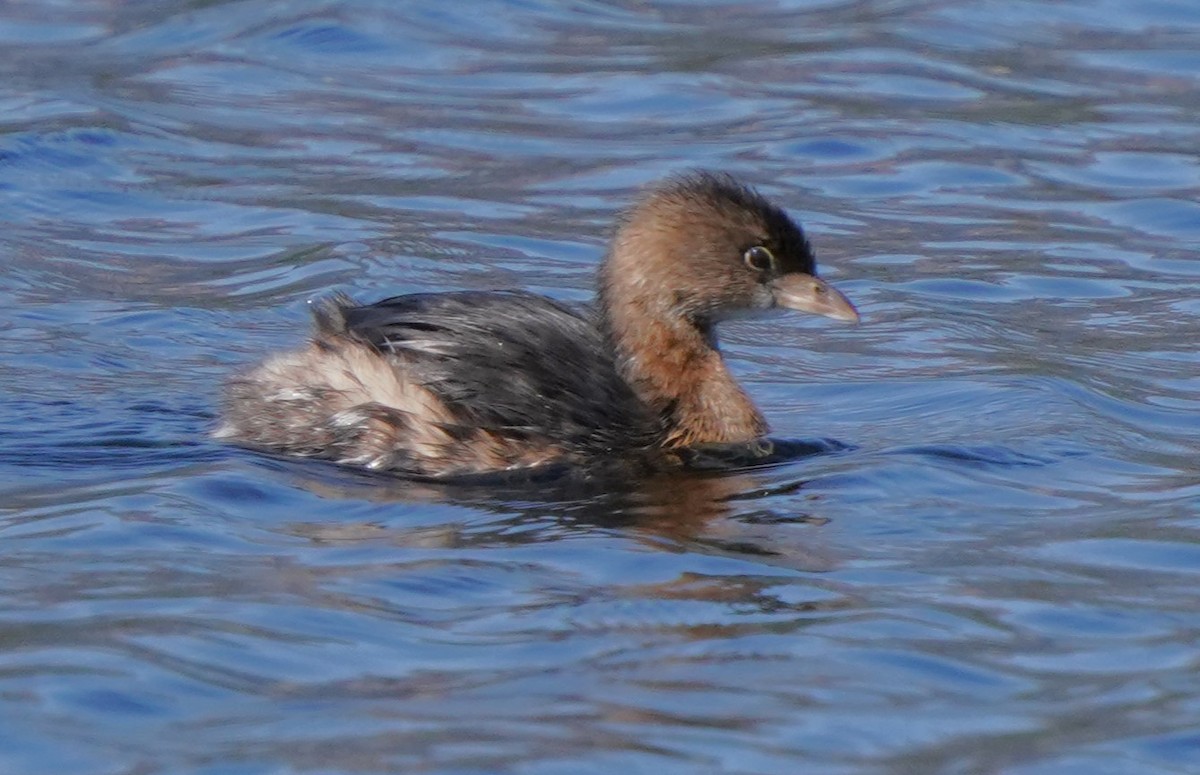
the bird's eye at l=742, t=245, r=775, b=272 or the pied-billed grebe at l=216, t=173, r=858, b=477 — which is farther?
the bird's eye at l=742, t=245, r=775, b=272

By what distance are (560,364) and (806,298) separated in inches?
40.2

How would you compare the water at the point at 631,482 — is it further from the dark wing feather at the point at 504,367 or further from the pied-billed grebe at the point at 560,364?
the dark wing feather at the point at 504,367

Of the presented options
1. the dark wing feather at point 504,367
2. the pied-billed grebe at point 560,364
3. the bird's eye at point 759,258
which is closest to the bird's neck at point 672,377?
the pied-billed grebe at point 560,364

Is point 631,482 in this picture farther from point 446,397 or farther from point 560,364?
point 446,397

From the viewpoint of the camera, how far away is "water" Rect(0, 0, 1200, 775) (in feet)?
17.7

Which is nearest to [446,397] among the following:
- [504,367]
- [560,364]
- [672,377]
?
[504,367]

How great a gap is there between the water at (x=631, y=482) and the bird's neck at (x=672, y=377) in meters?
0.33

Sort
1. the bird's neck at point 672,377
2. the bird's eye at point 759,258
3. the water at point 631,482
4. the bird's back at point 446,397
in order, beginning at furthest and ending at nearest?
the bird's eye at point 759,258 → the bird's neck at point 672,377 → the bird's back at point 446,397 → the water at point 631,482

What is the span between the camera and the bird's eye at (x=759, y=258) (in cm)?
815

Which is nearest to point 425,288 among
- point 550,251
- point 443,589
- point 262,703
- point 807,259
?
point 550,251

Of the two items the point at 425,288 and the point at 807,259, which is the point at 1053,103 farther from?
the point at 807,259

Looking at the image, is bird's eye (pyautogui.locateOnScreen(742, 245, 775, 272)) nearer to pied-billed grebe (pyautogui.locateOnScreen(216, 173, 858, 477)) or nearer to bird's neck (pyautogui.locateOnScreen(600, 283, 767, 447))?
Answer: pied-billed grebe (pyautogui.locateOnScreen(216, 173, 858, 477))

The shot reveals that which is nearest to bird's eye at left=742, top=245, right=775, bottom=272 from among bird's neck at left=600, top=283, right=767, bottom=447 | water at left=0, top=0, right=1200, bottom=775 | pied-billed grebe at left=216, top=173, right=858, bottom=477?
pied-billed grebe at left=216, top=173, right=858, bottom=477

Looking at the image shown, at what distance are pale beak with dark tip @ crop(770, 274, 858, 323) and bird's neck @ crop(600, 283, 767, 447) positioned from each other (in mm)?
375
